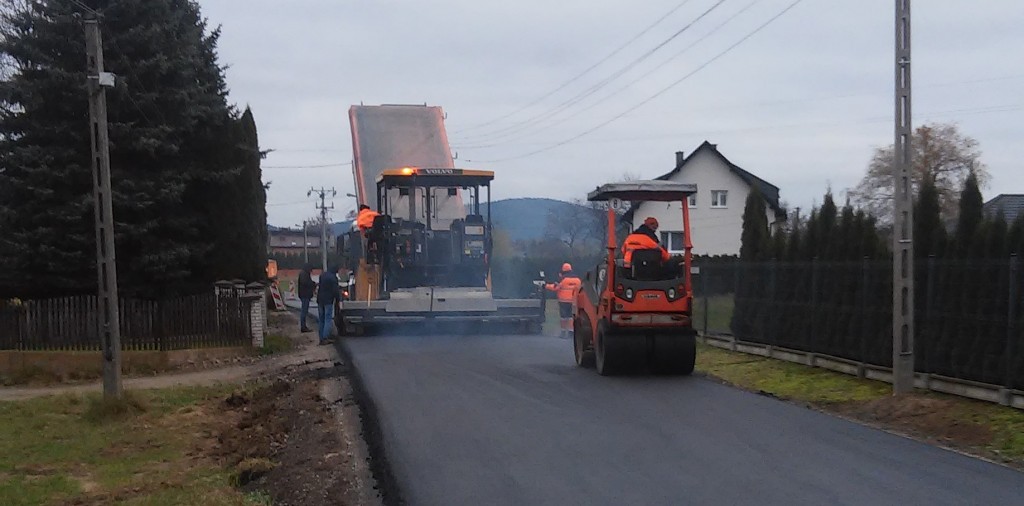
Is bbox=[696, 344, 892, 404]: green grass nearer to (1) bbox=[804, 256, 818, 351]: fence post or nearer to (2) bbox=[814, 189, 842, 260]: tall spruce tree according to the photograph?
(1) bbox=[804, 256, 818, 351]: fence post

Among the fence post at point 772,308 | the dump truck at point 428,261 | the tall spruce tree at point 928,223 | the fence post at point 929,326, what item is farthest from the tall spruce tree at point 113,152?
the fence post at point 929,326

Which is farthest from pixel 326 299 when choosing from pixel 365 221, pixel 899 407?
pixel 899 407

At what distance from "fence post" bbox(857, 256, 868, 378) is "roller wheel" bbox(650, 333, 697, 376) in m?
2.19

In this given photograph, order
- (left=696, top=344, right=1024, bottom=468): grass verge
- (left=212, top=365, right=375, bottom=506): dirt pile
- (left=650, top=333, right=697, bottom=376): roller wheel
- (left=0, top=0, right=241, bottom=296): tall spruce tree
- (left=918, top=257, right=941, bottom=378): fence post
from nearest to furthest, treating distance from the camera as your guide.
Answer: (left=212, top=365, right=375, bottom=506): dirt pile, (left=696, top=344, right=1024, bottom=468): grass verge, (left=918, top=257, right=941, bottom=378): fence post, (left=650, top=333, right=697, bottom=376): roller wheel, (left=0, top=0, right=241, bottom=296): tall spruce tree

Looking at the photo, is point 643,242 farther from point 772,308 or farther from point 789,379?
point 772,308

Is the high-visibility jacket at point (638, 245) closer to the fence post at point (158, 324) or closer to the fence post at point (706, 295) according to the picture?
the fence post at point (706, 295)

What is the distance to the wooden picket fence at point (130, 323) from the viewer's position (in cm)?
1942

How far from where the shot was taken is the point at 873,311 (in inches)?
547

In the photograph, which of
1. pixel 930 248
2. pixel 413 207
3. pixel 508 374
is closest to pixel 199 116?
pixel 413 207

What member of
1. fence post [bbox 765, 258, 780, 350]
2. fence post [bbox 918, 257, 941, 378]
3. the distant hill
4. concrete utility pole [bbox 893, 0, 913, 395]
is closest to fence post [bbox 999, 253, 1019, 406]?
concrete utility pole [bbox 893, 0, 913, 395]

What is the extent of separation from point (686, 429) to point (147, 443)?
6.76m

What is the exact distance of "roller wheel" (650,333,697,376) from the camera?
46.5ft

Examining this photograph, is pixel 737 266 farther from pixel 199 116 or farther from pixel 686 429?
pixel 199 116

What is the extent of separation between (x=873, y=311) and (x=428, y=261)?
1094 centimetres
